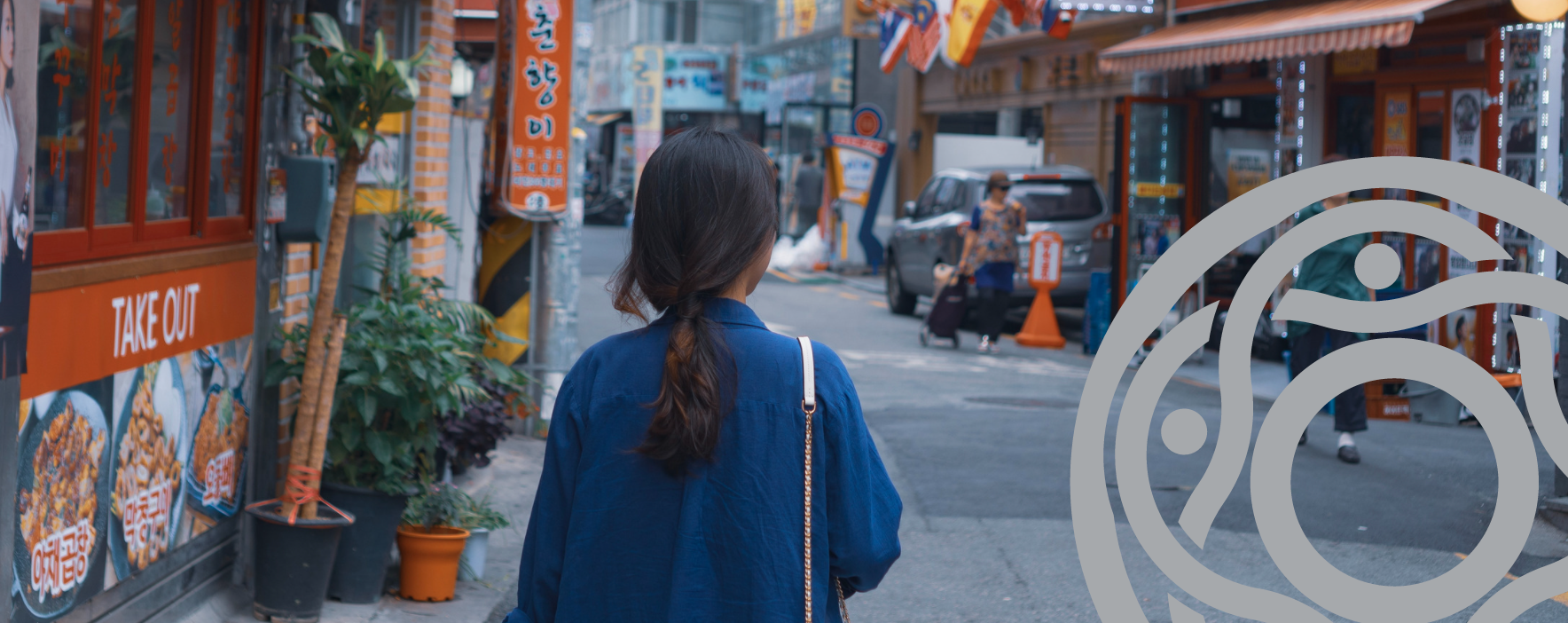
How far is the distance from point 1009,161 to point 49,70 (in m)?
22.0

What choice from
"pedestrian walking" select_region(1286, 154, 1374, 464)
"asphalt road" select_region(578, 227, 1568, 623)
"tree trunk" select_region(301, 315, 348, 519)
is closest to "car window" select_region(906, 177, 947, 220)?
"asphalt road" select_region(578, 227, 1568, 623)

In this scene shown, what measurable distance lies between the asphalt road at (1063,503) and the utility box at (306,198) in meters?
2.40

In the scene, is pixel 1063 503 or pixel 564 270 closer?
pixel 1063 503

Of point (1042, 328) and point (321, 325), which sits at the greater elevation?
point (321, 325)

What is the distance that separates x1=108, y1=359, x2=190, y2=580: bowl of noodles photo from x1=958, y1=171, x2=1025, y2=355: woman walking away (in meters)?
9.73

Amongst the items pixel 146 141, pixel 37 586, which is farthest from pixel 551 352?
pixel 37 586

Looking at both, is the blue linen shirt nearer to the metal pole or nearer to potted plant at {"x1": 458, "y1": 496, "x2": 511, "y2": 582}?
potted plant at {"x1": 458, "y1": 496, "x2": 511, "y2": 582}

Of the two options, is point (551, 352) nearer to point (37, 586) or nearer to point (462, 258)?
point (462, 258)

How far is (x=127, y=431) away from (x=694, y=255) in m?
2.70

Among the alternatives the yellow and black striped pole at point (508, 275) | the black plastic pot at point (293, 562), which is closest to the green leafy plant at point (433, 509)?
the black plastic pot at point (293, 562)

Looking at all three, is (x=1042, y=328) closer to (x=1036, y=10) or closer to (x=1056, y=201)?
(x=1056, y=201)

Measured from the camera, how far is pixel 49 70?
12.1ft

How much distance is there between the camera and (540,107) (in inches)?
303
